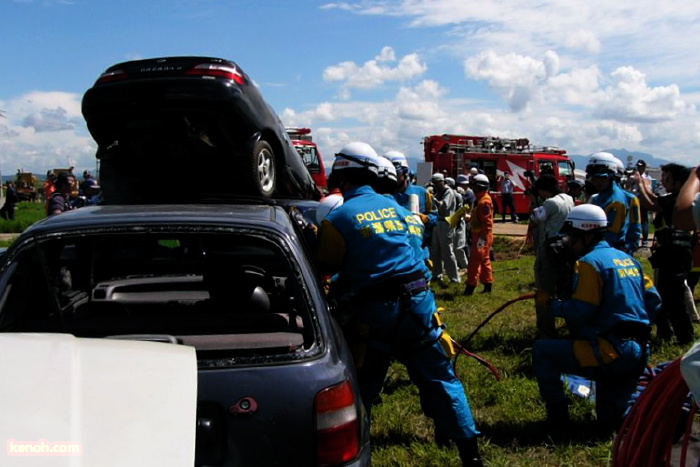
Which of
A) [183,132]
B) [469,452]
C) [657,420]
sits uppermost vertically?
[183,132]

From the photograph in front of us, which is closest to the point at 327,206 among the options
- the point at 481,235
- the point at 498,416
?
the point at 498,416

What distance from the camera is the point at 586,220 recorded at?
14.8 feet

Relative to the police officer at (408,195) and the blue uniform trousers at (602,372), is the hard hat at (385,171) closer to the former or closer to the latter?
the blue uniform trousers at (602,372)

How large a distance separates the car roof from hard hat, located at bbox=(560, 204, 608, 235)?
93.2 inches

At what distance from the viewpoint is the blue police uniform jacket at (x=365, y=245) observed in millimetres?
3652

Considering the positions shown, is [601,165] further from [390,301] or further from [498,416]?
[390,301]

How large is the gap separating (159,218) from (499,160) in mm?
21975

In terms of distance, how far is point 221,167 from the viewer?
5.84 meters

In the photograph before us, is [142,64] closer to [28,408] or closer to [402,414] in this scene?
[402,414]

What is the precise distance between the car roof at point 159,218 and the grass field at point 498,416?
199 cm

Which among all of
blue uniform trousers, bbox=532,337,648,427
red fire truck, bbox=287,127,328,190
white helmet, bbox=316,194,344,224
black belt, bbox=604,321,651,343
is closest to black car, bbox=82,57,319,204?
white helmet, bbox=316,194,344,224

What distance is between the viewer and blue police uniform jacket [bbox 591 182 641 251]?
5.97 m

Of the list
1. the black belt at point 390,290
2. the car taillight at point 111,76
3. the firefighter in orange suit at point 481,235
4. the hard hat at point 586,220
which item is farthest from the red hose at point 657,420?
the firefighter in orange suit at point 481,235

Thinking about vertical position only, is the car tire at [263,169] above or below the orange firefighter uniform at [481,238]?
above
